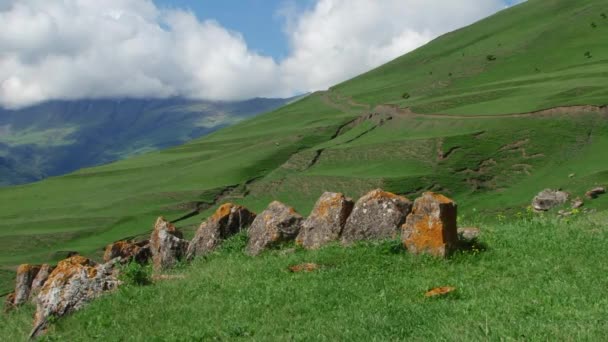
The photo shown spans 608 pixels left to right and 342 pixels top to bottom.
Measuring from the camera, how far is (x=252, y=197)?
80000 millimetres

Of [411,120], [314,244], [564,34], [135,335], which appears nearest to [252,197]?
[411,120]

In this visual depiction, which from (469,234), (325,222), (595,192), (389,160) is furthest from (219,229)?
(389,160)

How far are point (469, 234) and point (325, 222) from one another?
195 inches

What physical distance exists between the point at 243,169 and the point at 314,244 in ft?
240

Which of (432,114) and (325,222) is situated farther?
(432,114)

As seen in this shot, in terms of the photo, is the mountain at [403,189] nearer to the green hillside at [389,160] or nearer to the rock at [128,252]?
the green hillside at [389,160]

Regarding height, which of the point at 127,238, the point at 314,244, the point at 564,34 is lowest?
the point at 127,238

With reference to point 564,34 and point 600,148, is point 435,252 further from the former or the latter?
point 564,34

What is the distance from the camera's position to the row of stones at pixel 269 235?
1830 cm

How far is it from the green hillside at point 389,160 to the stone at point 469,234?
28.7 meters

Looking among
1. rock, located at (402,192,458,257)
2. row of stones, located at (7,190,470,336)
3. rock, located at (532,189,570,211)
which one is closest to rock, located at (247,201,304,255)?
row of stones, located at (7,190,470,336)

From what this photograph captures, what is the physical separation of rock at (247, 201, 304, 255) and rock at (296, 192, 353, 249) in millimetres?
550

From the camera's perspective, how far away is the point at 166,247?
26125 mm

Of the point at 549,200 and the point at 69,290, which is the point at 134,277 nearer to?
the point at 69,290
